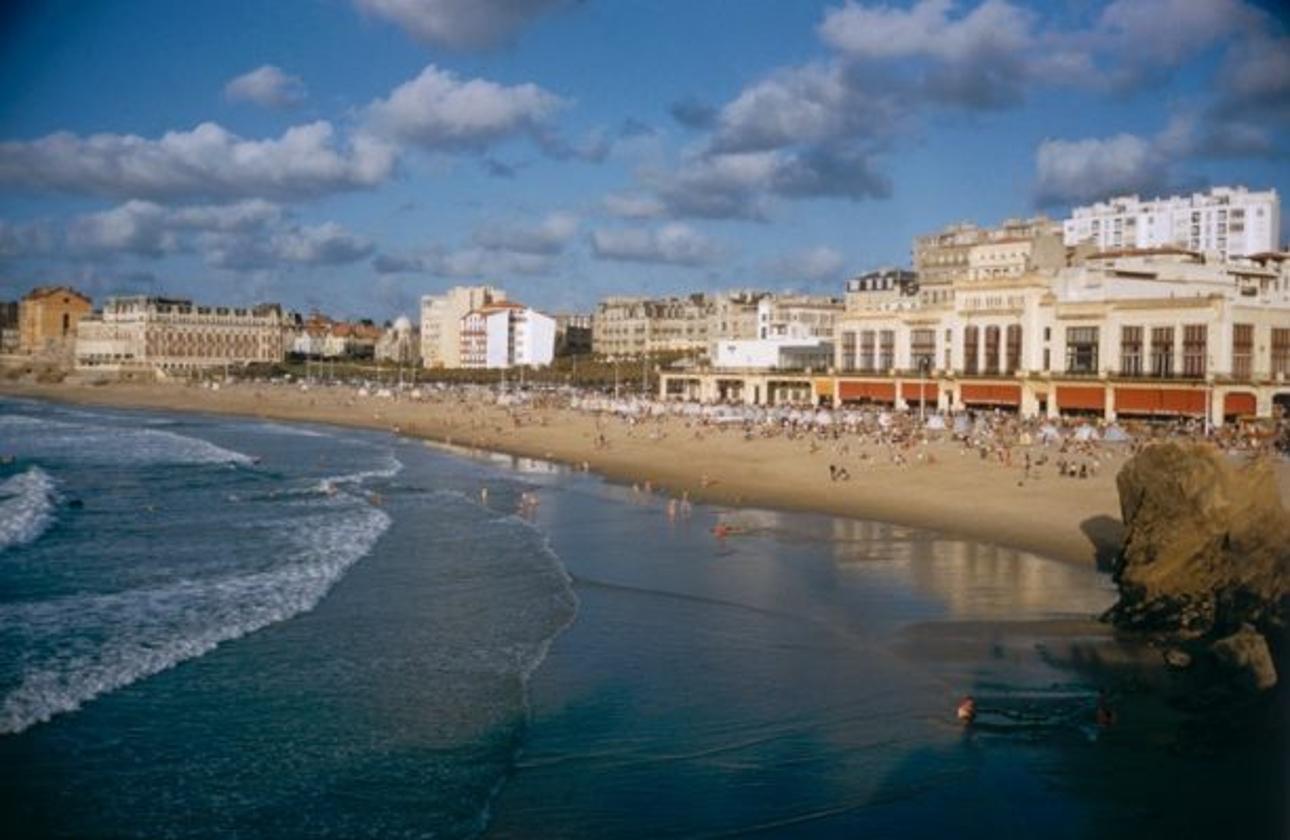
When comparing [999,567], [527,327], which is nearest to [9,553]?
[999,567]

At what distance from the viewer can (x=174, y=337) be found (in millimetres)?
134125

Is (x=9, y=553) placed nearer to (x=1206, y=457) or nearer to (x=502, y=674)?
(x=502, y=674)

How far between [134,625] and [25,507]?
43.2ft

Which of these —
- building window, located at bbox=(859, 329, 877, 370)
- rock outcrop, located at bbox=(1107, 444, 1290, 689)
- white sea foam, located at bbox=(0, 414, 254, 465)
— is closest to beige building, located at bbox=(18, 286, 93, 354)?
white sea foam, located at bbox=(0, 414, 254, 465)

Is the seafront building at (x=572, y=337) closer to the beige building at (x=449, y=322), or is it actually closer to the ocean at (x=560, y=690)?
the beige building at (x=449, y=322)

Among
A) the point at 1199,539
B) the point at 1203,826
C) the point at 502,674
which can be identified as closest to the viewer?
the point at 1203,826

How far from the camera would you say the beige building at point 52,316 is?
15650 cm

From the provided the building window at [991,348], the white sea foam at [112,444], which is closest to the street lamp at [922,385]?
the building window at [991,348]

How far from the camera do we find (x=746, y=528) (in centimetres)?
2628

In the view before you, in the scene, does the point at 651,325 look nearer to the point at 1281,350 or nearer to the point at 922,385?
the point at 922,385

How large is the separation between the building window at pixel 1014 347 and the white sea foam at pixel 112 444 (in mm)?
32402

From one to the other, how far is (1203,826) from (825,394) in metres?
56.4

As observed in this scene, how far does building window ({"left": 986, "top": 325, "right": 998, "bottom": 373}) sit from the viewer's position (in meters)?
55.4

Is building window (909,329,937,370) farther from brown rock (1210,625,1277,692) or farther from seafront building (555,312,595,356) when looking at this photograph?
seafront building (555,312,595,356)
